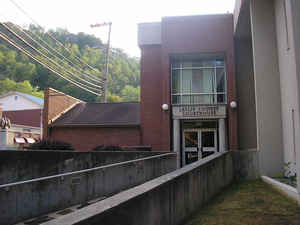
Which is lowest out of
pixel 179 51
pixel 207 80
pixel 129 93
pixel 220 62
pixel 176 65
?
pixel 207 80

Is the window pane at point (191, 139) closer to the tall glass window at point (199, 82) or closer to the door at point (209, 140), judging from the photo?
the door at point (209, 140)

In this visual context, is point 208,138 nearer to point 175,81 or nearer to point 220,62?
point 175,81

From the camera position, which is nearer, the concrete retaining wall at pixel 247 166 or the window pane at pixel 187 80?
the concrete retaining wall at pixel 247 166

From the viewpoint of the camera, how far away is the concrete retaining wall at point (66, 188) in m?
6.43

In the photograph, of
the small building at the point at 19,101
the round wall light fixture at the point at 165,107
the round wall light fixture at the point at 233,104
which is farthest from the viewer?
the small building at the point at 19,101

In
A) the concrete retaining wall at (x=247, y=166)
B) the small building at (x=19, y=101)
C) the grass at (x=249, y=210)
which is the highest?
the small building at (x=19, y=101)

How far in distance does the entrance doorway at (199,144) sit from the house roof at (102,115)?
141 inches

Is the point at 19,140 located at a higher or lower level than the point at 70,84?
lower

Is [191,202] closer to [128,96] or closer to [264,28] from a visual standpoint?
[264,28]

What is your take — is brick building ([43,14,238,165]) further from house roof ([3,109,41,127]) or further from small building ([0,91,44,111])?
small building ([0,91,44,111])

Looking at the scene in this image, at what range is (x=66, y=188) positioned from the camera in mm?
7730

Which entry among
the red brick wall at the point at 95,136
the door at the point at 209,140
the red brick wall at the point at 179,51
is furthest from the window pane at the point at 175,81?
the red brick wall at the point at 95,136

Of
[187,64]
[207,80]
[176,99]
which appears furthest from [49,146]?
[207,80]

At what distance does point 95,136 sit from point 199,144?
23.4 feet
